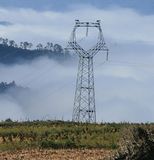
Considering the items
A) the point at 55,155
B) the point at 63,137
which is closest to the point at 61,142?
the point at 63,137

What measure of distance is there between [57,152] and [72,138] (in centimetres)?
714

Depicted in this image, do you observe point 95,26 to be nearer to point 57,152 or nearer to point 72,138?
point 72,138

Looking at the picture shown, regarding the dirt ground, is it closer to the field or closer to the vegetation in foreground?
the field

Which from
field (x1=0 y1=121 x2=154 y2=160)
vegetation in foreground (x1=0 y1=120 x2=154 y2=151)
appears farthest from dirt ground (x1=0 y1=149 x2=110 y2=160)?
vegetation in foreground (x1=0 y1=120 x2=154 y2=151)

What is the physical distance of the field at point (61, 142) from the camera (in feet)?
89.8

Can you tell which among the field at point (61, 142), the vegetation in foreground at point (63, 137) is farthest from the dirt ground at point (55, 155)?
the vegetation in foreground at point (63, 137)

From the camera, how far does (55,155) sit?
2744cm

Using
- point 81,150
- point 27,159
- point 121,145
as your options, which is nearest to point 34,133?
point 81,150

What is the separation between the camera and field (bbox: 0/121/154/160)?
2736 cm

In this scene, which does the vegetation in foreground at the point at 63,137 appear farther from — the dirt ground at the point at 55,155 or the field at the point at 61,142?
the dirt ground at the point at 55,155

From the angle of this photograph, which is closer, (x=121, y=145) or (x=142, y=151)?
(x=142, y=151)

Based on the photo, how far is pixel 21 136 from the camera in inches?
1570

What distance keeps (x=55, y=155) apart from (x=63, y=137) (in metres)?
9.60

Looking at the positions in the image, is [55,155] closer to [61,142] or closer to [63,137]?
[61,142]
